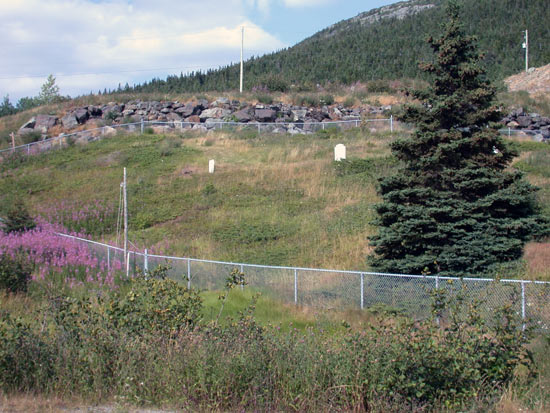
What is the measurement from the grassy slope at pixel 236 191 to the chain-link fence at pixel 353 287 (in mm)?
2415

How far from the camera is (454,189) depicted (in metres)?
13.5

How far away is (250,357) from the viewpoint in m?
5.33

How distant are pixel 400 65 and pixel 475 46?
47836 millimetres

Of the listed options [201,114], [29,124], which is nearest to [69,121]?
[29,124]

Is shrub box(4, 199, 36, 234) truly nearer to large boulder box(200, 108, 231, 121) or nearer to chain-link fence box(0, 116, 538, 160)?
chain-link fence box(0, 116, 538, 160)

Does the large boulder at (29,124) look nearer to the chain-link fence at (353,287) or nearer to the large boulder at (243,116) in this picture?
the large boulder at (243,116)

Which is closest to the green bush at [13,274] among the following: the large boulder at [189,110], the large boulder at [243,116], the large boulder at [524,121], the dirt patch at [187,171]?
the dirt patch at [187,171]

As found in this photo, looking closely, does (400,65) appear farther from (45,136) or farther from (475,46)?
(475,46)

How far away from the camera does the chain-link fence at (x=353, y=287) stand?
9.88 m

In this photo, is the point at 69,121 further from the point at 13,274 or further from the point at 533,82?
the point at 533,82

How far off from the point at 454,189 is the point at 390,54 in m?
54.2

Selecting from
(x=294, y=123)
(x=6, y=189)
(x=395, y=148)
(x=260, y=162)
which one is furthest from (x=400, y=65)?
(x=395, y=148)

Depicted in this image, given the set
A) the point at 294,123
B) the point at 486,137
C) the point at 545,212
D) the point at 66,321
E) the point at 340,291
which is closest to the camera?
the point at 66,321

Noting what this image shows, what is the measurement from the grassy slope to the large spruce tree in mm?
1130
